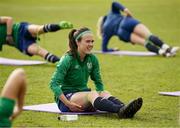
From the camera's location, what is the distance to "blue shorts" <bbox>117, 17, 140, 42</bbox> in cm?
1681

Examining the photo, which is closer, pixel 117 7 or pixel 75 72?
pixel 75 72

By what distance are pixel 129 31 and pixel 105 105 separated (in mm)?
8131

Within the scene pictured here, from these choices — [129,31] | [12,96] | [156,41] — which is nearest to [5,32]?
[129,31]

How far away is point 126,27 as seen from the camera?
55.4 feet

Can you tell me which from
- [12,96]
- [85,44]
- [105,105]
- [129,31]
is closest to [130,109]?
[105,105]

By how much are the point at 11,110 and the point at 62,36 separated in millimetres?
16122

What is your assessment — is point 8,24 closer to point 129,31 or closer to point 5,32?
point 5,32

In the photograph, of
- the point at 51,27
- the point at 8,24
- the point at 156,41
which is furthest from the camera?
the point at 156,41

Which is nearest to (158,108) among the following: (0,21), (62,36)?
(0,21)

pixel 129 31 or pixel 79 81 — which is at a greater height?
pixel 79 81

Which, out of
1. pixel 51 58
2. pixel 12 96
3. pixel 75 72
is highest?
pixel 12 96

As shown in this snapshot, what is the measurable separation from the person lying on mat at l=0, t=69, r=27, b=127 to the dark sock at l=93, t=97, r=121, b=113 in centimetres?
278

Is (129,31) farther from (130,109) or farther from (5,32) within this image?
(130,109)

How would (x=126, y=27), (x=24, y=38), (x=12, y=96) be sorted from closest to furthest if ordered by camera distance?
1. (x=12, y=96)
2. (x=24, y=38)
3. (x=126, y=27)
